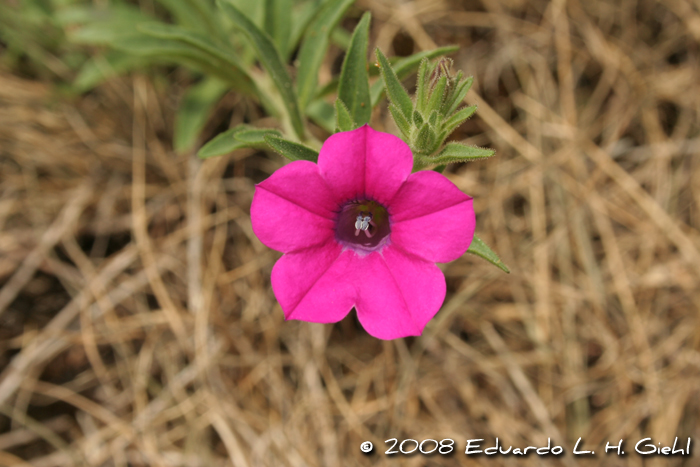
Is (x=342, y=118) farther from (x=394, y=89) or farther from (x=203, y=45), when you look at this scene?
(x=203, y=45)

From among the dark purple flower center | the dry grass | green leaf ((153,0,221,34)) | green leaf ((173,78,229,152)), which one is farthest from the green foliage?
the dry grass

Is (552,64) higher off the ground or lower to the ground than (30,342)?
higher

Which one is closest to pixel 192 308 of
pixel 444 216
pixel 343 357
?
pixel 343 357

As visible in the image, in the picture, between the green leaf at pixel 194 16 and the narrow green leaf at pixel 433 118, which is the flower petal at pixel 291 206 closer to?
the narrow green leaf at pixel 433 118

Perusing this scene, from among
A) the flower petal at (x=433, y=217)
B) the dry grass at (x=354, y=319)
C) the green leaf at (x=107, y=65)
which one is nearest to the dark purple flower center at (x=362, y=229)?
the flower petal at (x=433, y=217)

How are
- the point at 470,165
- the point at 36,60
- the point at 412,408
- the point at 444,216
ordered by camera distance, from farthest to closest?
the point at 470,165 → the point at 36,60 → the point at 412,408 → the point at 444,216

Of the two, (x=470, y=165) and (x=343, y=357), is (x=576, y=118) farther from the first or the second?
(x=343, y=357)
